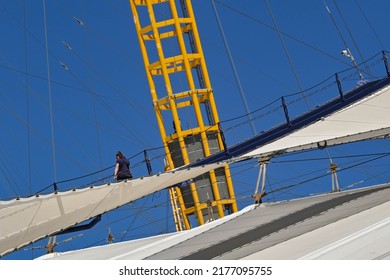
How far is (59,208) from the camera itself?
14.0m

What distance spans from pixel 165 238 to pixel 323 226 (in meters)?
4.94

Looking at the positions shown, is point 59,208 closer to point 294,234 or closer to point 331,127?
point 294,234

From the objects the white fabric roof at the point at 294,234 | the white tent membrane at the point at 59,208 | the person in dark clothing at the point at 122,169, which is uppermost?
the person in dark clothing at the point at 122,169

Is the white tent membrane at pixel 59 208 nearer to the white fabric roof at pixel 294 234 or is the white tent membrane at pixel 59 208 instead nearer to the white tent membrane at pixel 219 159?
the white tent membrane at pixel 219 159

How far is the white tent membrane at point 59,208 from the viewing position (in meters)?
12.9

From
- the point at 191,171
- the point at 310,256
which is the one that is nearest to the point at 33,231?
the point at 191,171

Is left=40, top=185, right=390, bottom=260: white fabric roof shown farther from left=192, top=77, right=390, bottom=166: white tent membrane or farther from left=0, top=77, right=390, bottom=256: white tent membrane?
left=192, top=77, right=390, bottom=166: white tent membrane

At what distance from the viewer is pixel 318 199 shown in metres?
16.4

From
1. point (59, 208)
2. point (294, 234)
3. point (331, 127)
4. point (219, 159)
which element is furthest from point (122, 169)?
point (294, 234)

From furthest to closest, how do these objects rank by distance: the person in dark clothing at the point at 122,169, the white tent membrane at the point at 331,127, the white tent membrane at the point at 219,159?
the person in dark clothing at the point at 122,169 → the white tent membrane at the point at 331,127 → the white tent membrane at the point at 219,159

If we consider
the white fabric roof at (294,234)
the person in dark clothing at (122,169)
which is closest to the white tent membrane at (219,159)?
the white fabric roof at (294,234)

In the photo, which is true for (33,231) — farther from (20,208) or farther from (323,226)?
(323,226)

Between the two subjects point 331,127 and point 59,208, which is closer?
point 59,208

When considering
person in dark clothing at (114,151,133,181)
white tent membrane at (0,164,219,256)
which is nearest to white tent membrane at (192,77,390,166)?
person in dark clothing at (114,151,133,181)
